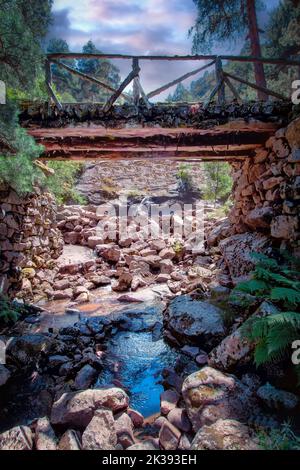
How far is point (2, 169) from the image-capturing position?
3.78 metres

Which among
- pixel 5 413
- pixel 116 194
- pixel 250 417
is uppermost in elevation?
pixel 116 194

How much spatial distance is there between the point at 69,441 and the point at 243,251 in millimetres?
4656

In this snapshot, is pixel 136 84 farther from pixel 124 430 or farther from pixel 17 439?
pixel 17 439

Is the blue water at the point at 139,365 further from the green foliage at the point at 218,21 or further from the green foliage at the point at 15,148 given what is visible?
the green foliage at the point at 218,21

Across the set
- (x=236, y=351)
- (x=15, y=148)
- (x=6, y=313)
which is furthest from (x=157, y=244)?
(x=236, y=351)

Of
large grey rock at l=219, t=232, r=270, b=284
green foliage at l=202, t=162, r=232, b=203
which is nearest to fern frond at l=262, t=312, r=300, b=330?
large grey rock at l=219, t=232, r=270, b=284

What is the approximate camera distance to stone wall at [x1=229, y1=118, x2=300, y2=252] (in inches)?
185

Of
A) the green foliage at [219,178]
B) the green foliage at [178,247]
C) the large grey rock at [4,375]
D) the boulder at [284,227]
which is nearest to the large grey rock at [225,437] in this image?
the large grey rock at [4,375]

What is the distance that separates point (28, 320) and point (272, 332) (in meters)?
4.46

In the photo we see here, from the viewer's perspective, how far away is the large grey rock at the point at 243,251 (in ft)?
17.8

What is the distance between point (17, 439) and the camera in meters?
2.38

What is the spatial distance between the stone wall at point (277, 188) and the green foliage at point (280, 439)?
3.03 meters

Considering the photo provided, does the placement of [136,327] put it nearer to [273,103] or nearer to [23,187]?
[23,187]
